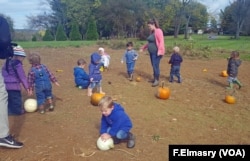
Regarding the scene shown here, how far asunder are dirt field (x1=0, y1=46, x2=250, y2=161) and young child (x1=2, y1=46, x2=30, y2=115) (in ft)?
1.00

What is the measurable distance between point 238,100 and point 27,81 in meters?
5.68

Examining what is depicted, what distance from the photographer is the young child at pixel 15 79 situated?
6.20m

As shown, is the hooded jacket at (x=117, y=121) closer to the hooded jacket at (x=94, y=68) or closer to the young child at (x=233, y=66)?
the hooded jacket at (x=94, y=68)

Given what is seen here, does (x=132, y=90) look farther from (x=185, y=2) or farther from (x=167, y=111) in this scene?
(x=185, y=2)

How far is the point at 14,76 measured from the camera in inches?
248

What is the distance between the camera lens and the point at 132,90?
8.93 meters

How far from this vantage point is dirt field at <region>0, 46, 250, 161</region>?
4691 mm

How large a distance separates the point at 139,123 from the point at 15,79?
2.77m

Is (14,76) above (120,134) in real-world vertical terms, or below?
above

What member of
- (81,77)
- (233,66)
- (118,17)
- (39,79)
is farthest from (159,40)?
(118,17)

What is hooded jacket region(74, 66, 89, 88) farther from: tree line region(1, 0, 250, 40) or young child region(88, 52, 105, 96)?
tree line region(1, 0, 250, 40)

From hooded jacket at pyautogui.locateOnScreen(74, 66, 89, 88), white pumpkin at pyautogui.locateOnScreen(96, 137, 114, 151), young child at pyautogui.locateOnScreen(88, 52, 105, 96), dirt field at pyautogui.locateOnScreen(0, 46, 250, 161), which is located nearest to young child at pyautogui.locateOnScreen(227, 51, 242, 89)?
dirt field at pyautogui.locateOnScreen(0, 46, 250, 161)

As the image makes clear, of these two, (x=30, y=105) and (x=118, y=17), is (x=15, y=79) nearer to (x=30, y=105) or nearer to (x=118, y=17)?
(x=30, y=105)

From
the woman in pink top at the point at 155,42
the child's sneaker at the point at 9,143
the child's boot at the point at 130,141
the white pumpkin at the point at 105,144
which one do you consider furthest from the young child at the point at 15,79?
the woman in pink top at the point at 155,42
